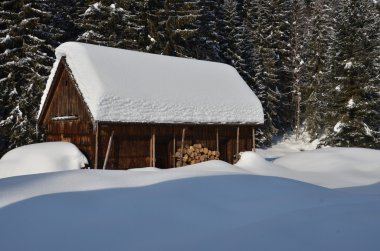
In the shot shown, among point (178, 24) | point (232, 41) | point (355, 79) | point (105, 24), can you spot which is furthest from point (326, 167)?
point (232, 41)

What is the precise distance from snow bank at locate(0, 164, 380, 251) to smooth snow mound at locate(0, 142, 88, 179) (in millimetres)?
6051

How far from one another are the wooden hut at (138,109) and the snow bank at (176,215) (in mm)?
7305

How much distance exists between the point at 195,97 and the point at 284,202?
38.9 ft

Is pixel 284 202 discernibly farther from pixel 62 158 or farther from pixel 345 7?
pixel 345 7

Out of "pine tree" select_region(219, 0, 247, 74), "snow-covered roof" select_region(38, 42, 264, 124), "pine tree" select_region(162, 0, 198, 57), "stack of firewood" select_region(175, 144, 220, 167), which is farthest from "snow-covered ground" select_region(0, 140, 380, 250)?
"pine tree" select_region(219, 0, 247, 74)

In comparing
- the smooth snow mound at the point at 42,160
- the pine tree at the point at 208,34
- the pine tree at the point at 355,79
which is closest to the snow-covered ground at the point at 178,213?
the smooth snow mound at the point at 42,160

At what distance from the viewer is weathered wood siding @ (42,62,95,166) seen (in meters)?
16.6

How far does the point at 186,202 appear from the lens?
281 inches

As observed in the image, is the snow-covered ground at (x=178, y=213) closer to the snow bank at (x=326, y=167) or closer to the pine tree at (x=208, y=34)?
the snow bank at (x=326, y=167)

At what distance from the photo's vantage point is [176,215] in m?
6.54

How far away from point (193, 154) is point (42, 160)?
6.79 metres

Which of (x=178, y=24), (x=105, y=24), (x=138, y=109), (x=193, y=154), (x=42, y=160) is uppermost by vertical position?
(x=178, y=24)

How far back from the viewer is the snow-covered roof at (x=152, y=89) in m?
16.0

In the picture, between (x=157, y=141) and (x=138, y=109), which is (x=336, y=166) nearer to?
(x=157, y=141)
